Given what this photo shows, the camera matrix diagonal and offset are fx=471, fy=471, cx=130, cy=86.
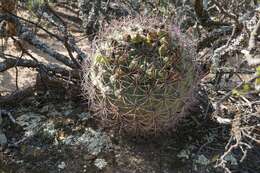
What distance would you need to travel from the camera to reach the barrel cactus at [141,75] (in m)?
3.03

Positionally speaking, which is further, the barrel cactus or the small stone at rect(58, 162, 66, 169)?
the small stone at rect(58, 162, 66, 169)

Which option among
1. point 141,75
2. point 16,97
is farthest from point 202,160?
point 16,97

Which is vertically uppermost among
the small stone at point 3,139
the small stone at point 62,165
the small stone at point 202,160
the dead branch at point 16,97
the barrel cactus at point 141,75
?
the barrel cactus at point 141,75

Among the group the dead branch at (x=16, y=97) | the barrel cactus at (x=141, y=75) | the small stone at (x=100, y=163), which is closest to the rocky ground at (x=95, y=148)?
the small stone at (x=100, y=163)

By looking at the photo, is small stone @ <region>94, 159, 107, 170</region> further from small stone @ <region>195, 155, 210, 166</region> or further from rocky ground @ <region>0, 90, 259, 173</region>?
small stone @ <region>195, 155, 210, 166</region>

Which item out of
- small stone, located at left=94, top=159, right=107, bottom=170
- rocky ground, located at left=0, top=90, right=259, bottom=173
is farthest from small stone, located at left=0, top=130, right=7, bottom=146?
small stone, located at left=94, top=159, right=107, bottom=170

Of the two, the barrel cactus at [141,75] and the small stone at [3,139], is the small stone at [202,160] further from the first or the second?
the small stone at [3,139]

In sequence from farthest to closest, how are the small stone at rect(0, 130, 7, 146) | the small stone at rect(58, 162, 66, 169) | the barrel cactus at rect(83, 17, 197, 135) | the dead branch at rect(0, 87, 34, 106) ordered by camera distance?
the dead branch at rect(0, 87, 34, 106) → the small stone at rect(0, 130, 7, 146) → the small stone at rect(58, 162, 66, 169) → the barrel cactus at rect(83, 17, 197, 135)

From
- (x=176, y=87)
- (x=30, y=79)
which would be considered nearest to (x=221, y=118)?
(x=176, y=87)

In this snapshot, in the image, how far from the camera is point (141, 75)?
3.01 meters

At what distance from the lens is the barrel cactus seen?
3.03 m

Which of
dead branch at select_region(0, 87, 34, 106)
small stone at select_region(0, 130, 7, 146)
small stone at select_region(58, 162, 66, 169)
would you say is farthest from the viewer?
dead branch at select_region(0, 87, 34, 106)

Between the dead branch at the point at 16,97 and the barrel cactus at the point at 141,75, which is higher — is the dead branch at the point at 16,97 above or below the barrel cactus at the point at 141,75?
below

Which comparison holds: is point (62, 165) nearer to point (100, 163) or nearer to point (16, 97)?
point (100, 163)
